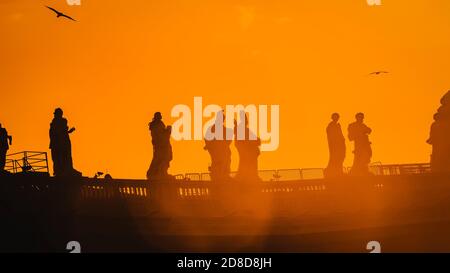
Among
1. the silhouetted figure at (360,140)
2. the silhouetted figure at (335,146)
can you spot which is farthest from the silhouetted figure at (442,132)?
the silhouetted figure at (335,146)

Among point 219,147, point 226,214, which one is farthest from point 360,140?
point 226,214

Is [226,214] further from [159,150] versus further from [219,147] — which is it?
[159,150]

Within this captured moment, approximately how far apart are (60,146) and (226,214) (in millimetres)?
5163

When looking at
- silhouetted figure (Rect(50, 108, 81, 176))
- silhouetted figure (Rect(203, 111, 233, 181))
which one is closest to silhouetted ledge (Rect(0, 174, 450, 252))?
silhouetted figure (Rect(50, 108, 81, 176))

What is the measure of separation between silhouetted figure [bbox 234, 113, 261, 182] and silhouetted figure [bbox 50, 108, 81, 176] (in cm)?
468

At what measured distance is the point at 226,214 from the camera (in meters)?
42.7

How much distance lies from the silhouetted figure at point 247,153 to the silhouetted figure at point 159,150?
1.98 m

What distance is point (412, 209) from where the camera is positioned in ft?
143

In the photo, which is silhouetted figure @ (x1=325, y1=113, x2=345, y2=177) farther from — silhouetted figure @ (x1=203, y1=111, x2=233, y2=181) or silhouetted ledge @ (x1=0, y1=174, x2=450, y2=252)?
silhouetted figure @ (x1=203, y1=111, x2=233, y2=181)

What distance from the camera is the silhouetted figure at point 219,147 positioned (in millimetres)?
42656

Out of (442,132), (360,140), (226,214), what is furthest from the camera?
(442,132)

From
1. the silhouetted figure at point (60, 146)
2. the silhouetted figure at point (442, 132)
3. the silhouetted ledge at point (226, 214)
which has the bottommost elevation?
the silhouetted ledge at point (226, 214)

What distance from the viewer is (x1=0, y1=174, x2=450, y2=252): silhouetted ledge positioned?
4166cm

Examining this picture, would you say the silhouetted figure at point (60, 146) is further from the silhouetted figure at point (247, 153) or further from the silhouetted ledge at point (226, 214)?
the silhouetted figure at point (247, 153)
